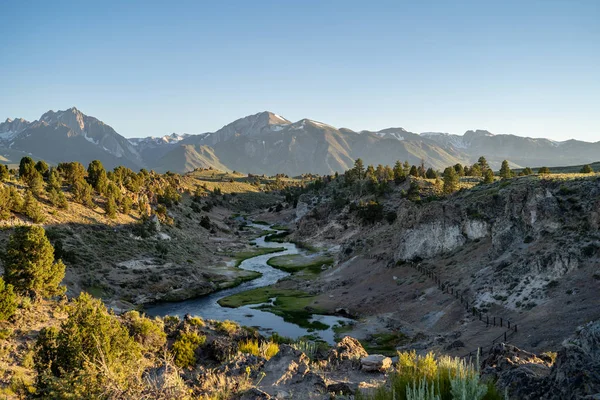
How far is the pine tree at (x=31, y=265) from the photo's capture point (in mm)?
36688

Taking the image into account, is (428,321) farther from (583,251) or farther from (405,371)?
(405,371)

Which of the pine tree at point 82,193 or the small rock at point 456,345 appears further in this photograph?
the pine tree at point 82,193

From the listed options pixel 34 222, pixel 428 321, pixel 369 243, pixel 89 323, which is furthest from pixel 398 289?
pixel 34 222

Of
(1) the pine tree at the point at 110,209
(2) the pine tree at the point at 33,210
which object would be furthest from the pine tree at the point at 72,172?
(2) the pine tree at the point at 33,210

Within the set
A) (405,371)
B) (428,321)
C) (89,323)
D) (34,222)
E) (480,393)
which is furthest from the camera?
(34,222)

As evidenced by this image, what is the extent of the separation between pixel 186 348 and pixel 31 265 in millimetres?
20859

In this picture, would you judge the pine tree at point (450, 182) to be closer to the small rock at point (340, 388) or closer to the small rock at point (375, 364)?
the small rock at point (375, 364)

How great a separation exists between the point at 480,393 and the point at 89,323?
19917 millimetres

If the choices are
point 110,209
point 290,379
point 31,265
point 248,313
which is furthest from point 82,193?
point 290,379

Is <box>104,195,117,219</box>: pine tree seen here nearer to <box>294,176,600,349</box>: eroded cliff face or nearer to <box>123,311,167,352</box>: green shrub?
<box>294,176,600,349</box>: eroded cliff face

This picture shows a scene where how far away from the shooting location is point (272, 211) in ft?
654

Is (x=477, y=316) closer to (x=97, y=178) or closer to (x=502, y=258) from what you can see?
(x=502, y=258)

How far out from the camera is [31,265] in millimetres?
37000

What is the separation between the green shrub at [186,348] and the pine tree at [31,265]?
1830 centimetres
